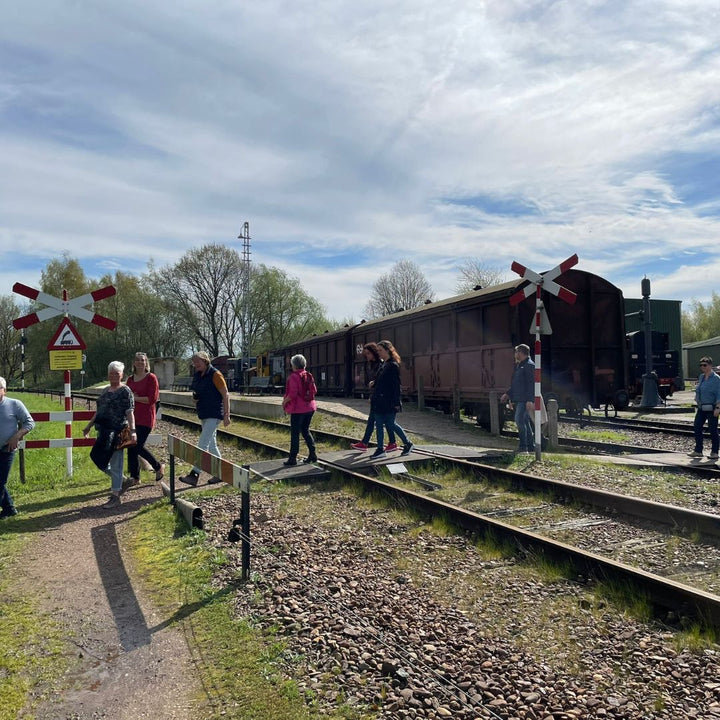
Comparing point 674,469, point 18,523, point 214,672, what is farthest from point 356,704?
point 674,469

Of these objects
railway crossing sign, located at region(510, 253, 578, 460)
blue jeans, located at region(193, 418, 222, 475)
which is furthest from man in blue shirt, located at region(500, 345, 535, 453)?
blue jeans, located at region(193, 418, 222, 475)

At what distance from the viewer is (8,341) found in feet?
207

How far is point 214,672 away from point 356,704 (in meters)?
0.86

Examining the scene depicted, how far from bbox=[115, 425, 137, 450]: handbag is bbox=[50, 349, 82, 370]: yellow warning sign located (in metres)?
2.23

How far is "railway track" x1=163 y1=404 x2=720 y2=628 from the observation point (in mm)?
4066

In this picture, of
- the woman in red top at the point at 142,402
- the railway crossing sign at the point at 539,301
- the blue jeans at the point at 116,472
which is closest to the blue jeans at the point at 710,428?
the railway crossing sign at the point at 539,301

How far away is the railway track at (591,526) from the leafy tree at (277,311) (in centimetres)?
4975

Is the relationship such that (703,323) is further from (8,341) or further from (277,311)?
(8,341)

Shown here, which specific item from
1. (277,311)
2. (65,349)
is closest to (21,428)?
(65,349)

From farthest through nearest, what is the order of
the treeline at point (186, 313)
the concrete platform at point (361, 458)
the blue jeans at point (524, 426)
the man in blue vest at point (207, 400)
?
the treeline at point (186, 313), the blue jeans at point (524, 426), the concrete platform at point (361, 458), the man in blue vest at point (207, 400)

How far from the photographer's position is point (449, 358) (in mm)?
16266

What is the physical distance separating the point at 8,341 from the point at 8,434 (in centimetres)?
6573

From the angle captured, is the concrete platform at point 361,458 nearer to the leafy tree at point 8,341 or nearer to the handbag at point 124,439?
the handbag at point 124,439

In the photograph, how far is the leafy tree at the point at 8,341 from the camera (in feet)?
206
